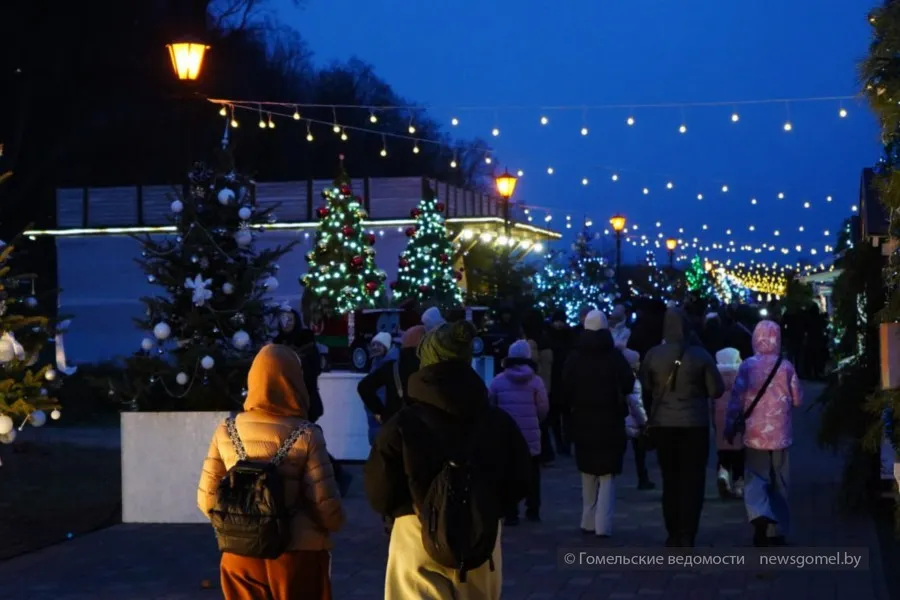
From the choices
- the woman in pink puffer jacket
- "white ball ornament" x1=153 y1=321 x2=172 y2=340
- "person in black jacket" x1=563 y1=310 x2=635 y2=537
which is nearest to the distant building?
"white ball ornament" x1=153 y1=321 x2=172 y2=340

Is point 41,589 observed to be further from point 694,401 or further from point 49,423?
point 49,423

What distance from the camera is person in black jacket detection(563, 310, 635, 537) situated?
11.7m

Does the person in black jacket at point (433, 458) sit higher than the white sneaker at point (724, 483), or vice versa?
the person in black jacket at point (433, 458)

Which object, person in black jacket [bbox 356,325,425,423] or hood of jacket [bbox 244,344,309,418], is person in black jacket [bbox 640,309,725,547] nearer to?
person in black jacket [bbox 356,325,425,423]

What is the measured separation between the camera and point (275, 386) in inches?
247

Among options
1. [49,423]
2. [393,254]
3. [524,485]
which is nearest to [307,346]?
[524,485]

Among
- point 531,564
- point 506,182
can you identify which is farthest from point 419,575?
point 506,182

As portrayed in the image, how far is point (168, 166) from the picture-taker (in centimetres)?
4316

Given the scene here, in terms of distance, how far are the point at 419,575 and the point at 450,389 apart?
74 centimetres

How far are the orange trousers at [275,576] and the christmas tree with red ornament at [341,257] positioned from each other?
27.6 meters

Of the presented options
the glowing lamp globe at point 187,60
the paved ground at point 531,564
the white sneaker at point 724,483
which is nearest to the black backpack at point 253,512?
the paved ground at point 531,564

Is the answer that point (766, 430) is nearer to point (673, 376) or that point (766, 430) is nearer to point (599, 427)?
point (673, 376)

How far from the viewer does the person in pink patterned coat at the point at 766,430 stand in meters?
11.0

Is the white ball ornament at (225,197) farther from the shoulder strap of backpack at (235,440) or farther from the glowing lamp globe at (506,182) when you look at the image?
the glowing lamp globe at (506,182)
